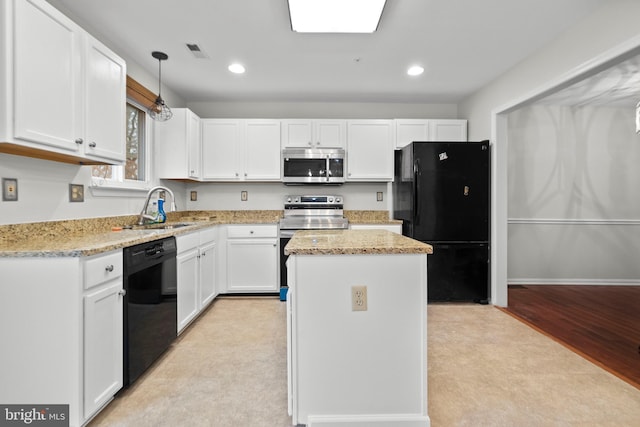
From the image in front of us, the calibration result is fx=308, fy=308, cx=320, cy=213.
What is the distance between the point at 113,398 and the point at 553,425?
2348 mm

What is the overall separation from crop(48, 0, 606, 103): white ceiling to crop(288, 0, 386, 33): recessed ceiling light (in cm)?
12

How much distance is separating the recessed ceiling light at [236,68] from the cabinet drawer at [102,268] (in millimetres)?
2168

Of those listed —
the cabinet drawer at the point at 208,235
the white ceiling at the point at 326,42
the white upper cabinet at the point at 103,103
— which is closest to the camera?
the white upper cabinet at the point at 103,103

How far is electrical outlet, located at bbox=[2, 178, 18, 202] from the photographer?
1.70m

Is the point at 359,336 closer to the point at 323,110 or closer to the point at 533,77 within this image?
the point at 533,77

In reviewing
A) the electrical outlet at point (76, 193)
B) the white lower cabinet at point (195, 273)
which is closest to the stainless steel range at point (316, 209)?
the white lower cabinet at point (195, 273)

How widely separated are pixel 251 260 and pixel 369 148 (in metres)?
2.03

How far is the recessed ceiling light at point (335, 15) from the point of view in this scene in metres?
1.99

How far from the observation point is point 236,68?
123 inches

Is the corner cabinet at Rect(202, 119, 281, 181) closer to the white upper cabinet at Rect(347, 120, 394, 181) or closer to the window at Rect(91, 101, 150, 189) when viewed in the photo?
the window at Rect(91, 101, 150, 189)

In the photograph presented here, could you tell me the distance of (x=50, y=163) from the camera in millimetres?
2010

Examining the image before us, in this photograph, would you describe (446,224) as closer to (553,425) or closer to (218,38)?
(553,425)

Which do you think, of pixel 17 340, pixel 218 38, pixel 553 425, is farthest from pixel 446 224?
pixel 17 340
